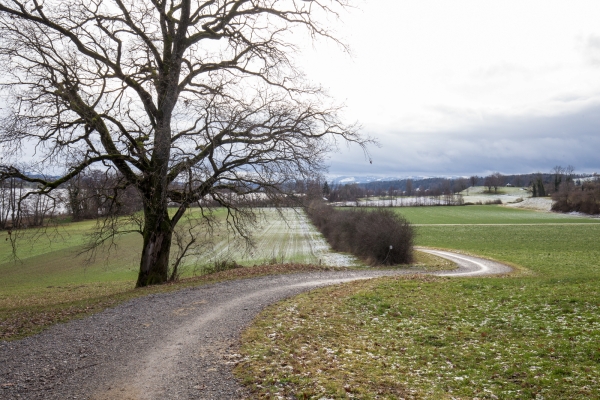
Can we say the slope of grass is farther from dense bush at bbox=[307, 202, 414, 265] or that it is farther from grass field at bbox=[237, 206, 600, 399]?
grass field at bbox=[237, 206, 600, 399]

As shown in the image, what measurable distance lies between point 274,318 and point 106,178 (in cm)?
992

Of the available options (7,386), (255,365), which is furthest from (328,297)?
(7,386)

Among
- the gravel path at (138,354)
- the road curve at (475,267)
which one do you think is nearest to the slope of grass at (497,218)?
the road curve at (475,267)

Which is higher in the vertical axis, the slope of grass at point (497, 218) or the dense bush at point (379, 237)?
the dense bush at point (379, 237)

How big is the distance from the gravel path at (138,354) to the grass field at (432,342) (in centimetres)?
65

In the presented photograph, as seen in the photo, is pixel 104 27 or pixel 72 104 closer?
pixel 72 104

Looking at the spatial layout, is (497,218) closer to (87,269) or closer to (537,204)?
(537,204)

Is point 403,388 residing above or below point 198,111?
below

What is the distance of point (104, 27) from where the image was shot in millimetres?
15680

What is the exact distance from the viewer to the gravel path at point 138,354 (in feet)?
20.6

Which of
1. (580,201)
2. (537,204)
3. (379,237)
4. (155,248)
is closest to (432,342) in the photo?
(155,248)

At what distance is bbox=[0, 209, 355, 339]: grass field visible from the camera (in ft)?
40.1

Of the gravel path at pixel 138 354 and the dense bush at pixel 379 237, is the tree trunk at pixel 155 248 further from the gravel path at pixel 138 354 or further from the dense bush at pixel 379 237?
the dense bush at pixel 379 237

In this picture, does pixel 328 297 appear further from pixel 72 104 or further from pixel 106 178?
pixel 72 104
